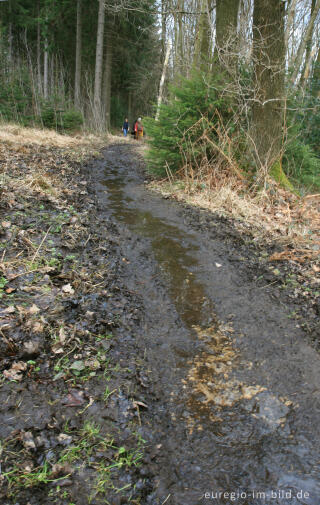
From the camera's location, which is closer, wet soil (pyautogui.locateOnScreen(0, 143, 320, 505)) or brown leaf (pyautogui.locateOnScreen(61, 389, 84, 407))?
wet soil (pyautogui.locateOnScreen(0, 143, 320, 505))

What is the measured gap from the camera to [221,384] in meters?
2.51

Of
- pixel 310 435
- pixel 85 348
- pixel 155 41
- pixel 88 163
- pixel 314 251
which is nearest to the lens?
pixel 310 435

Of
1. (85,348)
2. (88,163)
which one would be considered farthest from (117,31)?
(85,348)

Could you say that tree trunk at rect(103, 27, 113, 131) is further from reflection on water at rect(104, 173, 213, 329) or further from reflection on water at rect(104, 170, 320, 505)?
reflection on water at rect(104, 170, 320, 505)

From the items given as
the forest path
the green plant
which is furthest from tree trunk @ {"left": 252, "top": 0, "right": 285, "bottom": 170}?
the green plant

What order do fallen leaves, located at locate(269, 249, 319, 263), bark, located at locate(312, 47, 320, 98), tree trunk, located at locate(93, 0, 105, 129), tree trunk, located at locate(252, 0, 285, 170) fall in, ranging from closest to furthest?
1. fallen leaves, located at locate(269, 249, 319, 263)
2. tree trunk, located at locate(252, 0, 285, 170)
3. bark, located at locate(312, 47, 320, 98)
4. tree trunk, located at locate(93, 0, 105, 129)

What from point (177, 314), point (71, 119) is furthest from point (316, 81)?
point (177, 314)

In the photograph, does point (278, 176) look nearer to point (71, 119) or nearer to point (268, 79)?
point (268, 79)

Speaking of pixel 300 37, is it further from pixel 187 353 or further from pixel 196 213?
Answer: pixel 187 353

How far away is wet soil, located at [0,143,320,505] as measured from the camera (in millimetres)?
1797

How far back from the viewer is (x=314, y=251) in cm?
448

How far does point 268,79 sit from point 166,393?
6.63 metres

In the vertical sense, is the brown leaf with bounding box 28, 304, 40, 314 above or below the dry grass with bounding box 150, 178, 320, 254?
below

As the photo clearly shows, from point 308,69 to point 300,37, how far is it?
13.2 feet
